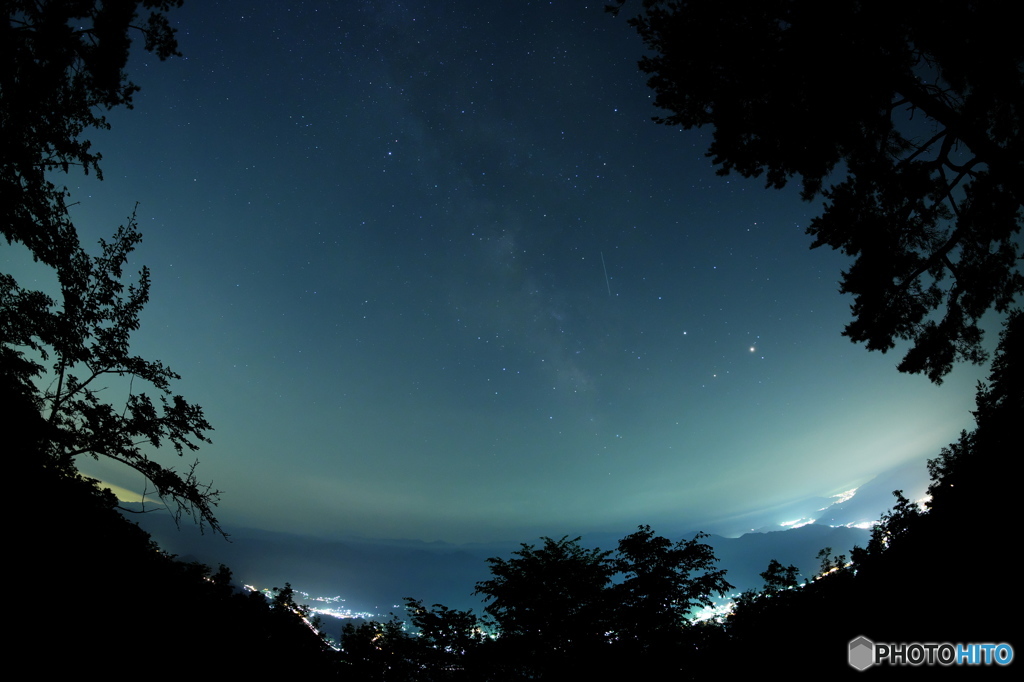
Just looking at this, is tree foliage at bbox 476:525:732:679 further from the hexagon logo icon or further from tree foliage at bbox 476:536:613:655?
the hexagon logo icon

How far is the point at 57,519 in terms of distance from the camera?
4.77 meters

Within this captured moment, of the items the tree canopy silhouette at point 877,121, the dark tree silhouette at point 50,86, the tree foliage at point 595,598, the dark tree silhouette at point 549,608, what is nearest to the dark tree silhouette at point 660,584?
the tree foliage at point 595,598

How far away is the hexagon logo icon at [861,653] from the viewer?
13.7ft

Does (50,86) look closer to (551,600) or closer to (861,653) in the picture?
(861,653)

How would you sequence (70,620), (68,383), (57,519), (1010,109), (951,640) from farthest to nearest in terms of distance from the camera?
(68,383) < (1010,109) < (57,519) < (951,640) < (70,620)

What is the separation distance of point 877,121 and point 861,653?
1143 centimetres

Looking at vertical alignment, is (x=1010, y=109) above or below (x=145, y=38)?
above

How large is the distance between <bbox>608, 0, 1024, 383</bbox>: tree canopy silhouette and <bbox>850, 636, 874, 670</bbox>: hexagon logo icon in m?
9.07

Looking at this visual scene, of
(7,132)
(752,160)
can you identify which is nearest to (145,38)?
(7,132)

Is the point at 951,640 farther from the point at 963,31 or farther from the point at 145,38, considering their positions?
the point at 145,38

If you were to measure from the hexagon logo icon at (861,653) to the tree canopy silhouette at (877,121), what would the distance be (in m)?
9.07

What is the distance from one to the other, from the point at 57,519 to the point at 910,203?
61.4 feet

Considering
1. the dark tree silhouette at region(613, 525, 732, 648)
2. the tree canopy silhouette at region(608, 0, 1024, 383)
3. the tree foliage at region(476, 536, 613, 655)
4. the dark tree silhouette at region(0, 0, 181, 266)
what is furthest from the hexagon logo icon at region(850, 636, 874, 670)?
the dark tree silhouette at region(0, 0, 181, 266)

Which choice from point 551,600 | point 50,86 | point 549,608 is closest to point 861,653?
point 549,608
